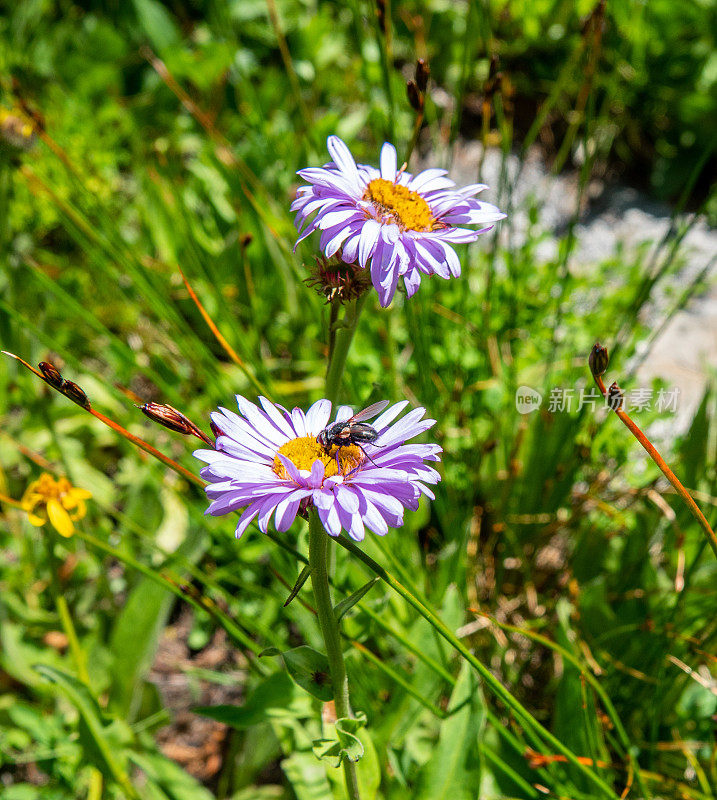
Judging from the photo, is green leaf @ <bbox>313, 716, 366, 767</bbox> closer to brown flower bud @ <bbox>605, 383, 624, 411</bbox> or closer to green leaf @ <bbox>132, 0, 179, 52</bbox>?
brown flower bud @ <bbox>605, 383, 624, 411</bbox>

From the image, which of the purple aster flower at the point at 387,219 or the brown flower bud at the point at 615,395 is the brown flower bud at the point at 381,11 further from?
the brown flower bud at the point at 615,395

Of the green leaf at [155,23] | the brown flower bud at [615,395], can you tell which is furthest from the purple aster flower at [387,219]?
the green leaf at [155,23]

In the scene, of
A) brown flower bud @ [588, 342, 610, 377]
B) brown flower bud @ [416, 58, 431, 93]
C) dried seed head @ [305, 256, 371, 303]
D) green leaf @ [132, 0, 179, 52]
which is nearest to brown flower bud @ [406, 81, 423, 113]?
brown flower bud @ [416, 58, 431, 93]

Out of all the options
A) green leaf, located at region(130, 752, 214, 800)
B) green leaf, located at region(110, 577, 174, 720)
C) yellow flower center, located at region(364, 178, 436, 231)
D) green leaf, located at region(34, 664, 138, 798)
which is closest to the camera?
yellow flower center, located at region(364, 178, 436, 231)

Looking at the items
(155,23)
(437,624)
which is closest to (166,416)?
(437,624)

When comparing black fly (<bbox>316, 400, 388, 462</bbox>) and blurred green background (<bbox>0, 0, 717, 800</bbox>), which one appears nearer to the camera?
black fly (<bbox>316, 400, 388, 462</bbox>)

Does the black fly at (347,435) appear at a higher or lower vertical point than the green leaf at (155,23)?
lower

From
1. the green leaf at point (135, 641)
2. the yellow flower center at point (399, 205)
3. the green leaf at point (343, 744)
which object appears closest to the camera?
the green leaf at point (343, 744)

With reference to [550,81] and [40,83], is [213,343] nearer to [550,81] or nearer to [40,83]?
[40,83]
